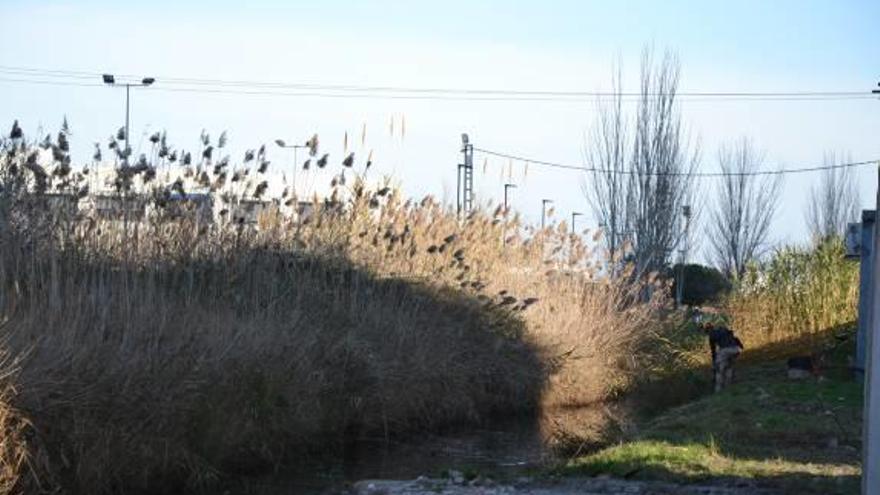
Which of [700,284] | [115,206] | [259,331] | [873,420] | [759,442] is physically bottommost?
[700,284]

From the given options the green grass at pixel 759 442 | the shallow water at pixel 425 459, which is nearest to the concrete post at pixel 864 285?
the green grass at pixel 759 442

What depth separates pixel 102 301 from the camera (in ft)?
32.9

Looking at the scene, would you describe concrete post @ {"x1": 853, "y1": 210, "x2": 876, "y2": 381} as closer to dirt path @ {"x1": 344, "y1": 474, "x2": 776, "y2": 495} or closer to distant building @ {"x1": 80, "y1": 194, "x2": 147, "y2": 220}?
dirt path @ {"x1": 344, "y1": 474, "x2": 776, "y2": 495}

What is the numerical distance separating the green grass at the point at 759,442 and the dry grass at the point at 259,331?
2749 mm

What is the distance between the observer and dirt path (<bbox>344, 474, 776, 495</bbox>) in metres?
8.70

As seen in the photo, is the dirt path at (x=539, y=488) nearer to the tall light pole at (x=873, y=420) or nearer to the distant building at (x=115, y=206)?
the tall light pole at (x=873, y=420)

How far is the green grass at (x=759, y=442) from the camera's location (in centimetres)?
925

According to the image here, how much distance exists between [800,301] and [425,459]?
12206 millimetres

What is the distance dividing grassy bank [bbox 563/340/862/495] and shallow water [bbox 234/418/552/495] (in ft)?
3.85

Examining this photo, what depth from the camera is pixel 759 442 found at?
11648 mm

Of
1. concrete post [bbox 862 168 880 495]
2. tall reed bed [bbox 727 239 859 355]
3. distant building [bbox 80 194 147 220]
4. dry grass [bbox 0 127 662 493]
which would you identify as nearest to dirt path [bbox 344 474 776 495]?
dry grass [bbox 0 127 662 493]

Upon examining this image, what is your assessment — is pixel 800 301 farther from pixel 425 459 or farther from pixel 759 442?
pixel 425 459

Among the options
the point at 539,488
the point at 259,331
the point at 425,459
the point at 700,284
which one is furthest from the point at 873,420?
the point at 700,284

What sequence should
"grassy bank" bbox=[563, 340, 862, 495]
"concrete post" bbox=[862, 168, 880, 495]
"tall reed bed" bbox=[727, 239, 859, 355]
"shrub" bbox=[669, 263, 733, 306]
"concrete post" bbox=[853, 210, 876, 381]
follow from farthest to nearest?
"shrub" bbox=[669, 263, 733, 306]
"tall reed bed" bbox=[727, 239, 859, 355]
"concrete post" bbox=[853, 210, 876, 381]
"grassy bank" bbox=[563, 340, 862, 495]
"concrete post" bbox=[862, 168, 880, 495]
